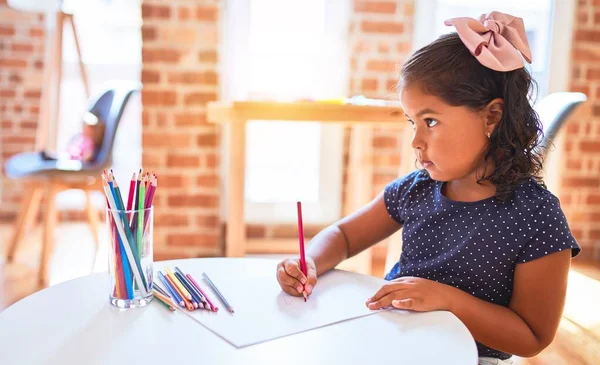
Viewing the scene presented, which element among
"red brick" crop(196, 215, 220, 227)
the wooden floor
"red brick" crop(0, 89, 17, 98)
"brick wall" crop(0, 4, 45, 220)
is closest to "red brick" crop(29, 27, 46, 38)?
"brick wall" crop(0, 4, 45, 220)

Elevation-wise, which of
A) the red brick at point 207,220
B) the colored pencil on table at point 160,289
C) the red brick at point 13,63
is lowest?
the red brick at point 207,220

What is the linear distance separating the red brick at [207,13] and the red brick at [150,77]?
11.9 inches

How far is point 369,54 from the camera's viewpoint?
9.06 ft

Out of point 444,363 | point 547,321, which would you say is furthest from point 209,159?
point 444,363

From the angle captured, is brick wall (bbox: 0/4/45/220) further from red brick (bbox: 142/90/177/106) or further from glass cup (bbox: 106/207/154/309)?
glass cup (bbox: 106/207/154/309)

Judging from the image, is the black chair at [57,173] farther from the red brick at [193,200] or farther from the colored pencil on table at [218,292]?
the colored pencil on table at [218,292]

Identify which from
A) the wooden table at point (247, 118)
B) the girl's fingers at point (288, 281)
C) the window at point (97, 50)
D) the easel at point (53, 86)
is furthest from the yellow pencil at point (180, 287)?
the window at point (97, 50)

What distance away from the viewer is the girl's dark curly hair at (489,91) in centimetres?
99

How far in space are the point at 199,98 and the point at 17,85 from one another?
1.67 m

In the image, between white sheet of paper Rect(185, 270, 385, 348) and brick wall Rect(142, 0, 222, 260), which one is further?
brick wall Rect(142, 0, 222, 260)

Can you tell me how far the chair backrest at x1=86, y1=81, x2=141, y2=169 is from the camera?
8.70ft

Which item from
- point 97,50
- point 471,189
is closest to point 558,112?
point 471,189

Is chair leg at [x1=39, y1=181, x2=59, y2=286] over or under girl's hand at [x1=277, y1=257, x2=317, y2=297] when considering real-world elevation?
under

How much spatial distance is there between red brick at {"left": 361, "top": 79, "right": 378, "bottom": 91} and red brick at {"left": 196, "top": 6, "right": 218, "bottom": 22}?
Result: 2.45ft
